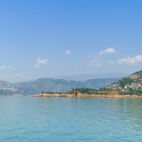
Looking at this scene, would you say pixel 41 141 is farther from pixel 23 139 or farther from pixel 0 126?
pixel 0 126

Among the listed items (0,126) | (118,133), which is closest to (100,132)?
(118,133)

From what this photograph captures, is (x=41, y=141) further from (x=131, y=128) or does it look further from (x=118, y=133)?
(x=131, y=128)

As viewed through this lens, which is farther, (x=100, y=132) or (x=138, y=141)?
(x=100, y=132)

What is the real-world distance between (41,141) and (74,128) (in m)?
13.6

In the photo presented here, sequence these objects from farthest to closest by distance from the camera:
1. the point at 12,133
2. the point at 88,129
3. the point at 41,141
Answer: the point at 88,129 → the point at 12,133 → the point at 41,141

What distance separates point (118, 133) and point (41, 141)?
12.5 meters

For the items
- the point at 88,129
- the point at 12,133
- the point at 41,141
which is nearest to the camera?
the point at 41,141

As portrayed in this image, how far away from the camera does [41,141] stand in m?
51.7

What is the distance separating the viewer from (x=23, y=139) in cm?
5331

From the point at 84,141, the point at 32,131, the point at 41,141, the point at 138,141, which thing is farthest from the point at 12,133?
the point at 138,141

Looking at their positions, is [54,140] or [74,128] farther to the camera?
[74,128]

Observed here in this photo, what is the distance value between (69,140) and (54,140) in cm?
188

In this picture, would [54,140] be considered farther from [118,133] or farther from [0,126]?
[0,126]

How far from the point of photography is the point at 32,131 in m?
60.3
